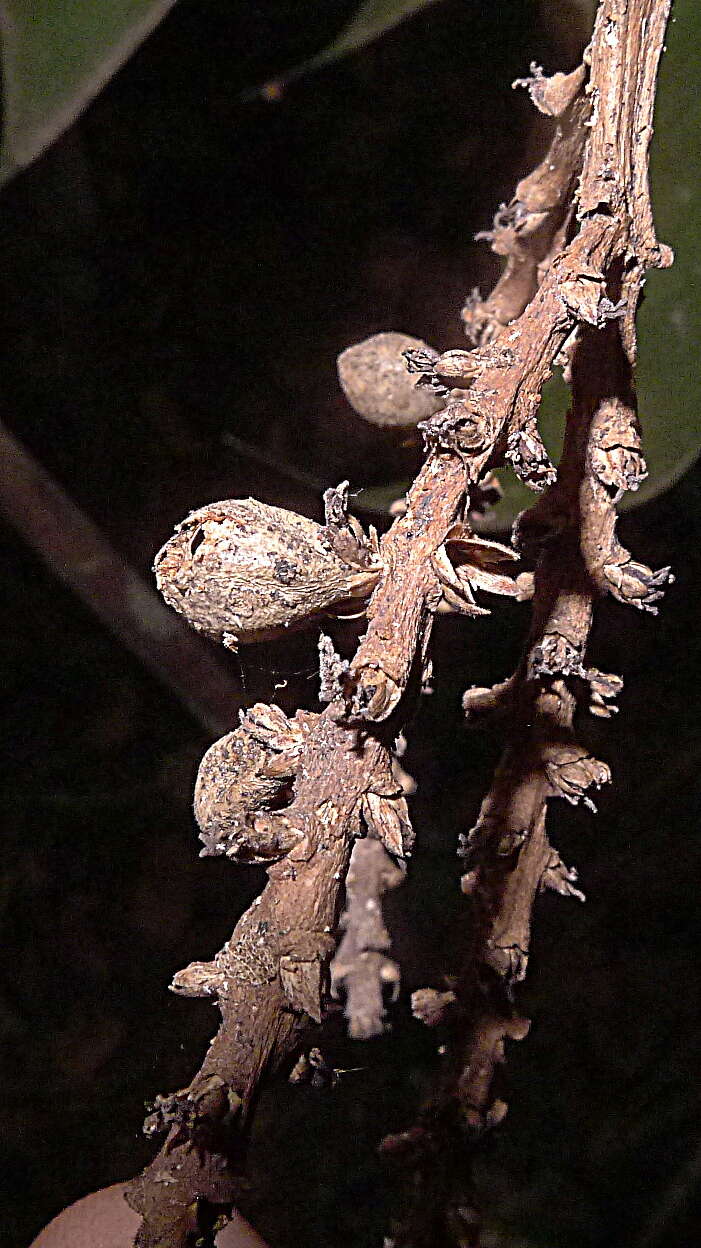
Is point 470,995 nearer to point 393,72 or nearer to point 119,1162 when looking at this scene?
point 119,1162

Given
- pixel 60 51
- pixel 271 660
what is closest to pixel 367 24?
pixel 60 51

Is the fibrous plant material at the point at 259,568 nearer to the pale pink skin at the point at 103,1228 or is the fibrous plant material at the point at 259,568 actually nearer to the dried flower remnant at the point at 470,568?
the dried flower remnant at the point at 470,568

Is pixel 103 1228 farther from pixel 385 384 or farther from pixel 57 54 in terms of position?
pixel 57 54

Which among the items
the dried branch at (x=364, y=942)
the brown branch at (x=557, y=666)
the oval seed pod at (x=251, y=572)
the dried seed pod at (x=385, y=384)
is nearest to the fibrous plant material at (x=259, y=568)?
the oval seed pod at (x=251, y=572)

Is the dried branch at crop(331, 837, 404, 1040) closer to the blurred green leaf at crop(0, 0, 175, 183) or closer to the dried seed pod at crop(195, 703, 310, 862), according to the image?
the dried seed pod at crop(195, 703, 310, 862)

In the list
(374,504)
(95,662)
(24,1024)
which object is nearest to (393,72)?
(374,504)

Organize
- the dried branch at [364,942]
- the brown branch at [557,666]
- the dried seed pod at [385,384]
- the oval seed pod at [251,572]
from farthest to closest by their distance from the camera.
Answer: the dried branch at [364,942]
the dried seed pod at [385,384]
the brown branch at [557,666]
the oval seed pod at [251,572]

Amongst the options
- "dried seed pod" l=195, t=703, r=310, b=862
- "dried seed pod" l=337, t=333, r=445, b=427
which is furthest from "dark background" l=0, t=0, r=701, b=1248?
"dried seed pod" l=195, t=703, r=310, b=862
